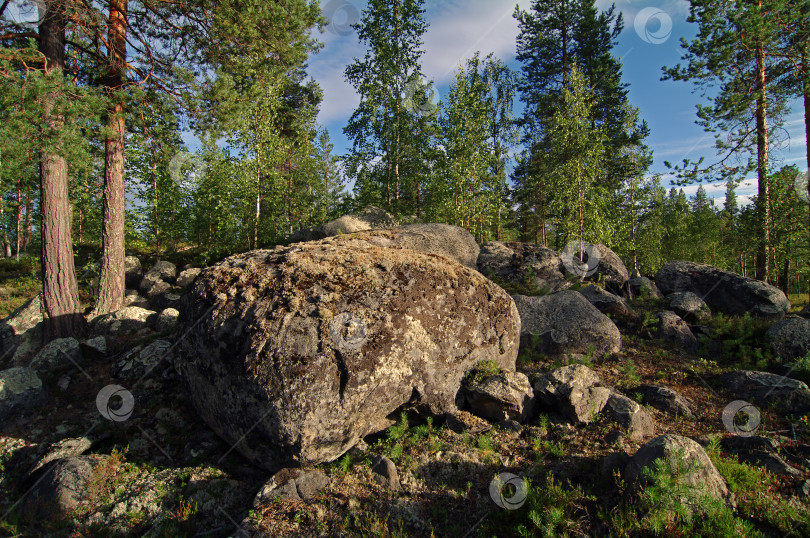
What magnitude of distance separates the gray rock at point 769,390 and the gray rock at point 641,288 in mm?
5674

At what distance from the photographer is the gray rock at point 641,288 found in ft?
40.3

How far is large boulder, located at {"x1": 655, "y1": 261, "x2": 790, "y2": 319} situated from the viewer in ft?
35.1

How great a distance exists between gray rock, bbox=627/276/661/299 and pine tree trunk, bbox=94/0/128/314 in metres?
16.3

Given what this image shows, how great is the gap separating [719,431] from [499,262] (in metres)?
7.85

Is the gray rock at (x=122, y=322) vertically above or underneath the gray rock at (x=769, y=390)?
above

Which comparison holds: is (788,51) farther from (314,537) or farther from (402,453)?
(314,537)

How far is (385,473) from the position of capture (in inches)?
181

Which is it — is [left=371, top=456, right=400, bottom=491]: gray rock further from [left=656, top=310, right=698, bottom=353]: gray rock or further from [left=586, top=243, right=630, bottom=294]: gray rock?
[left=586, top=243, right=630, bottom=294]: gray rock

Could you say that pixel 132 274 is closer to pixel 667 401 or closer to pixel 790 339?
pixel 667 401

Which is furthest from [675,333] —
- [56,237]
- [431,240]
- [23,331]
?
[23,331]

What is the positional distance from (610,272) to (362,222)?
10150 millimetres
